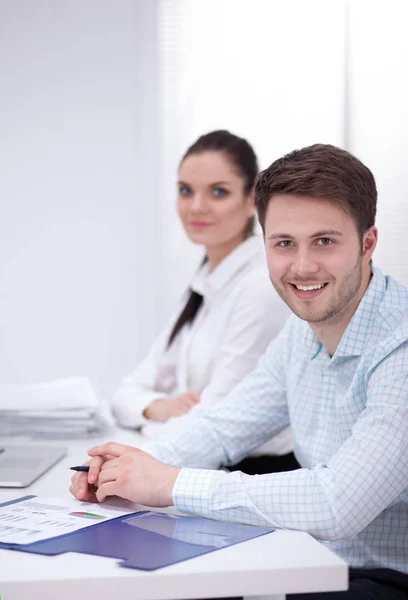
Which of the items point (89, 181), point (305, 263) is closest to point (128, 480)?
point (305, 263)

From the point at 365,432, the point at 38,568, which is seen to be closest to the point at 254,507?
the point at 365,432

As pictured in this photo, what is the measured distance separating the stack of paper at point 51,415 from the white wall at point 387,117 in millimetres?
804

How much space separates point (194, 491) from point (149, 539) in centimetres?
17

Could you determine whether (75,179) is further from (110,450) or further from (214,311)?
(110,450)

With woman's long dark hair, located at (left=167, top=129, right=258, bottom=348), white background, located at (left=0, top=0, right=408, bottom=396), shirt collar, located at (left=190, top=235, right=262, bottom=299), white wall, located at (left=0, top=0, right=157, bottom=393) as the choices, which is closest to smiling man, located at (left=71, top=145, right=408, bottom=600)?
shirt collar, located at (left=190, top=235, right=262, bottom=299)

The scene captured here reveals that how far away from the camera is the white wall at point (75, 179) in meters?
3.52

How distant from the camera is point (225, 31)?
303cm

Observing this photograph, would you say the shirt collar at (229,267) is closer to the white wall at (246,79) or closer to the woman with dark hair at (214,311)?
the woman with dark hair at (214,311)

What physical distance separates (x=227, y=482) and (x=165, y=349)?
49.7 inches

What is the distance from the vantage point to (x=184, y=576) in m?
0.86

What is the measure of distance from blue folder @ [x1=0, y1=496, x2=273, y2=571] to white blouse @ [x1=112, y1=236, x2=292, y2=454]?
0.79 meters

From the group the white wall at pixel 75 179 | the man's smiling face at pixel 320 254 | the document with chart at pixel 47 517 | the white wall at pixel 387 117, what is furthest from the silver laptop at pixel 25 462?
the white wall at pixel 75 179

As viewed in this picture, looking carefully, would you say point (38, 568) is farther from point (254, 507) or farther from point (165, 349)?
point (165, 349)

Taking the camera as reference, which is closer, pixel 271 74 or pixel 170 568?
pixel 170 568
